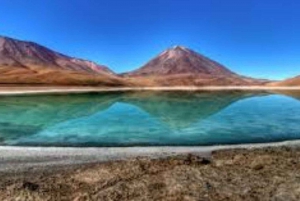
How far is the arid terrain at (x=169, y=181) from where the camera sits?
10.3 meters

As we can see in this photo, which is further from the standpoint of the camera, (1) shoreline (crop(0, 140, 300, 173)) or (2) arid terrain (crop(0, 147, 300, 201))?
(1) shoreline (crop(0, 140, 300, 173))

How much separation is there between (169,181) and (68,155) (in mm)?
7576

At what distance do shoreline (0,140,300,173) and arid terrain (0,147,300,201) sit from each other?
141cm

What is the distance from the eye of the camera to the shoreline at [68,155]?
51.3 feet

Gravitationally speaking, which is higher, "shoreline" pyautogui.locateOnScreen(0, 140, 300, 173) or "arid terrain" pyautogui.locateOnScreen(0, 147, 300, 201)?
"shoreline" pyautogui.locateOnScreen(0, 140, 300, 173)

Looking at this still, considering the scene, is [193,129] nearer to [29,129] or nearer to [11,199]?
[29,129]

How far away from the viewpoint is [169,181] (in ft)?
36.7

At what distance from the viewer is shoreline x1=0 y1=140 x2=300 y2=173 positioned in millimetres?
15633

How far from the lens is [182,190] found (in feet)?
34.4

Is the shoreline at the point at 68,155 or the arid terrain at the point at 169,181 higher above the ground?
the shoreline at the point at 68,155

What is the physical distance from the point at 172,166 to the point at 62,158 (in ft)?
18.4

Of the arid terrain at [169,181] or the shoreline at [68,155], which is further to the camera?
the shoreline at [68,155]

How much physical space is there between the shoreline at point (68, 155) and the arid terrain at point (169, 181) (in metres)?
1.41

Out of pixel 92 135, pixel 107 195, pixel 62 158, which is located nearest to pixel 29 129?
pixel 92 135
